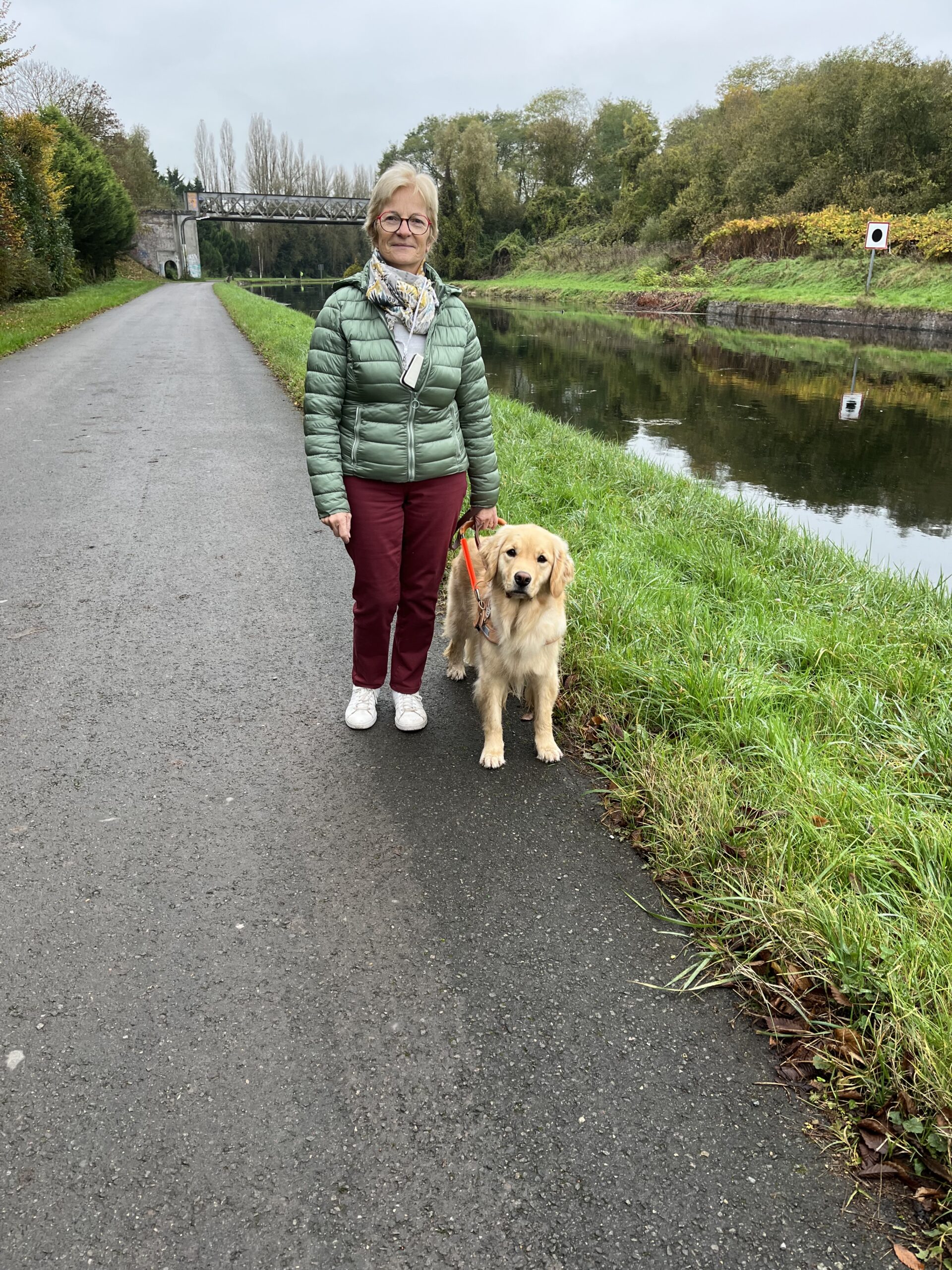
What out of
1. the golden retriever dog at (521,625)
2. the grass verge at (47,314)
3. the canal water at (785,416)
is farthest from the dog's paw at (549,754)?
the grass verge at (47,314)

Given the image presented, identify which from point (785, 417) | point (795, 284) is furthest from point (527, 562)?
point (795, 284)

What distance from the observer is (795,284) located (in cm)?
3369

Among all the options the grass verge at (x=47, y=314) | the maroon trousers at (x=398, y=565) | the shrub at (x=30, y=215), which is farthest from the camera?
the shrub at (x=30, y=215)

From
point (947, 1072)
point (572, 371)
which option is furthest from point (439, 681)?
point (572, 371)

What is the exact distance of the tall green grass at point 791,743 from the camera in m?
2.43

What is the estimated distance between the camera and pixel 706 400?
1525 cm

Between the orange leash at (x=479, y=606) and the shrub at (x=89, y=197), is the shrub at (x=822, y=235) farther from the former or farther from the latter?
the orange leash at (x=479, y=606)

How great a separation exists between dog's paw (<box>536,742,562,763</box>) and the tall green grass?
211 millimetres

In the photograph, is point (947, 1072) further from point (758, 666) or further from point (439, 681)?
point (439, 681)

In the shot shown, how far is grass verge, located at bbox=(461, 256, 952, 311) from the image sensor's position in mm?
27516

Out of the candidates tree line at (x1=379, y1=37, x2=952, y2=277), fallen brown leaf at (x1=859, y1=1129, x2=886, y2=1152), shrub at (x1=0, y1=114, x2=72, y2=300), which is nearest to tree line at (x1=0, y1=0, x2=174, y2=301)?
shrub at (x1=0, y1=114, x2=72, y2=300)

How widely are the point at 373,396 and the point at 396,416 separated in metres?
0.13

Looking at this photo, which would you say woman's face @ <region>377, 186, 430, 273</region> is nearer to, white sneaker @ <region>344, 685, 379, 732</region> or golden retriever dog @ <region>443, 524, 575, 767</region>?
golden retriever dog @ <region>443, 524, 575, 767</region>

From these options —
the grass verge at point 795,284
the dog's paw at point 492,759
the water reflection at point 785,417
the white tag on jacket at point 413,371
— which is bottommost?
the dog's paw at point 492,759
